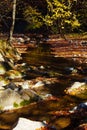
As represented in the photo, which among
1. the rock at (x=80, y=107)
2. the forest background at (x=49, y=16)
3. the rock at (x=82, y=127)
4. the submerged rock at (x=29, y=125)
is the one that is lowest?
the forest background at (x=49, y=16)

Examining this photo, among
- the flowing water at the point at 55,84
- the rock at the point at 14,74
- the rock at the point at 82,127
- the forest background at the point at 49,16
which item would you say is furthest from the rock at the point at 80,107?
the forest background at the point at 49,16

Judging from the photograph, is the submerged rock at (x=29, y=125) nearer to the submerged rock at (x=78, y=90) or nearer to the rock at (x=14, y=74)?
the submerged rock at (x=78, y=90)

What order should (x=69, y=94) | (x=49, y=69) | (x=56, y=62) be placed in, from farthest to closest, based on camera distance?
(x=56, y=62), (x=49, y=69), (x=69, y=94)

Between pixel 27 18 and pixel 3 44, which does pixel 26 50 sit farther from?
pixel 27 18

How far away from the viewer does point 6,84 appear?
2759 cm

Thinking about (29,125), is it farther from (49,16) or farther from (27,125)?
(49,16)

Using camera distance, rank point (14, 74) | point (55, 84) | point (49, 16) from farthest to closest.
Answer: point (49, 16) → point (14, 74) → point (55, 84)

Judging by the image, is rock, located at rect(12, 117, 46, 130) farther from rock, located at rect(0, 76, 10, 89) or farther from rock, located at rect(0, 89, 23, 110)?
rock, located at rect(0, 76, 10, 89)

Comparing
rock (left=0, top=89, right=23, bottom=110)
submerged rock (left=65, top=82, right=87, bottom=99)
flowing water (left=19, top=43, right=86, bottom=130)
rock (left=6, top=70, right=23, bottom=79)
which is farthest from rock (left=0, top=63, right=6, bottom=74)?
rock (left=0, top=89, right=23, bottom=110)

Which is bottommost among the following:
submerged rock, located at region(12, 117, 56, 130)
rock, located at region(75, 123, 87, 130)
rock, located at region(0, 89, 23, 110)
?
rock, located at region(0, 89, 23, 110)

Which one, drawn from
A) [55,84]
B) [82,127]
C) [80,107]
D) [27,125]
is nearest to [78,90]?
[55,84]

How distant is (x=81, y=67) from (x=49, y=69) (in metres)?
4.07

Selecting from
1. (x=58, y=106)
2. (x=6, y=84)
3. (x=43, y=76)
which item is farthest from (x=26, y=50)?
(x=58, y=106)

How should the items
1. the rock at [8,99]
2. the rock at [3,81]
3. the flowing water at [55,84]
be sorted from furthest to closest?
the rock at [3,81] < the rock at [8,99] < the flowing water at [55,84]
